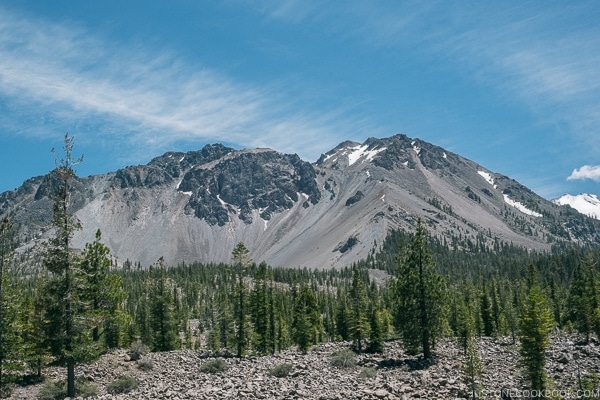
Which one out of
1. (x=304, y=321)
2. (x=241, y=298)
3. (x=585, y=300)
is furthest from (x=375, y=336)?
(x=585, y=300)

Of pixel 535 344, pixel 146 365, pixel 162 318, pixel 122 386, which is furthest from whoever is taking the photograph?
pixel 162 318

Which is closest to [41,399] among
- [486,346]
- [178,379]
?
[178,379]

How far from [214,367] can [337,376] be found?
9690 mm

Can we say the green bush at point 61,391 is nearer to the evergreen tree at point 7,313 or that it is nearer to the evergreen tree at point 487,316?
the evergreen tree at point 7,313

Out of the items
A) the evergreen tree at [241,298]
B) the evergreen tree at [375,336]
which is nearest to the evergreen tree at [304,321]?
the evergreen tree at [241,298]

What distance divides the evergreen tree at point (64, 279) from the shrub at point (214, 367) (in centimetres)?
888

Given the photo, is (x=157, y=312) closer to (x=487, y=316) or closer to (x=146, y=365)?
(x=146, y=365)

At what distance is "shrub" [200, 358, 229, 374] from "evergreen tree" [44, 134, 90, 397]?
29.1 feet

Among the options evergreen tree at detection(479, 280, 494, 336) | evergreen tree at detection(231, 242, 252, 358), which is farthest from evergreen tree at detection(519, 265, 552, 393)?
evergreen tree at detection(479, 280, 494, 336)

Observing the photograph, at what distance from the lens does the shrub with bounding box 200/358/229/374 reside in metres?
36.4

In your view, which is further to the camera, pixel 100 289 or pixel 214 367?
pixel 100 289

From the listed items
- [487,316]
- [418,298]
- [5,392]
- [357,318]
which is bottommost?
[487,316]

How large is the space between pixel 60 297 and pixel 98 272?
42.4ft

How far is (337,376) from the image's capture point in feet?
111
